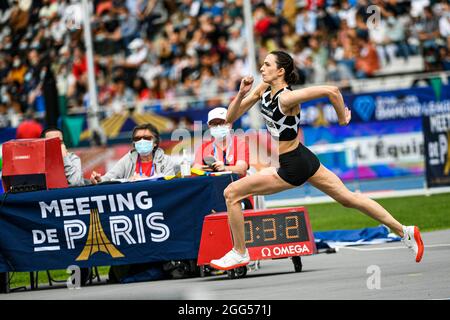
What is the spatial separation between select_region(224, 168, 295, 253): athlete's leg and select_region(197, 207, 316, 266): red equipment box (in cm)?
94

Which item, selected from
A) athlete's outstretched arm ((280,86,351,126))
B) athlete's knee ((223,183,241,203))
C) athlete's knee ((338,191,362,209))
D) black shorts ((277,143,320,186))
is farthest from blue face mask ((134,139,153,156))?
athlete's knee ((338,191,362,209))

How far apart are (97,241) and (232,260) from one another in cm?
234

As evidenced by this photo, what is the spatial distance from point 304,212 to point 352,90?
15.9 metres

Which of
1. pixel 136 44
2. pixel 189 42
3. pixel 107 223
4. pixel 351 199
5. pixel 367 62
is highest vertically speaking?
pixel 136 44

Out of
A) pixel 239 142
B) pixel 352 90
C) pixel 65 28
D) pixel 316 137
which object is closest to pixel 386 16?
pixel 352 90

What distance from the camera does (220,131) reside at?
14477mm

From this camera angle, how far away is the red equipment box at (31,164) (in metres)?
13.9

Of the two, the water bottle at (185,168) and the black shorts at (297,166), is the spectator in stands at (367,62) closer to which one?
the water bottle at (185,168)

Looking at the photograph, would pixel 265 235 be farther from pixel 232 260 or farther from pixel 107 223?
pixel 107 223

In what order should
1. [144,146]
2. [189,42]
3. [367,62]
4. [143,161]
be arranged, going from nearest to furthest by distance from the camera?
[144,146] → [143,161] → [367,62] → [189,42]

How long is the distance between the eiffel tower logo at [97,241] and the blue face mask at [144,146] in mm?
1169

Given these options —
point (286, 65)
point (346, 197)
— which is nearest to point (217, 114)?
point (286, 65)

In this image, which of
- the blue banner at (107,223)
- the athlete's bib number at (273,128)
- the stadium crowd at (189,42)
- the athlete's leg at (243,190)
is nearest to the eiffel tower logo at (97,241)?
the blue banner at (107,223)

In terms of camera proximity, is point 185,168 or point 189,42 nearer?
point 185,168
